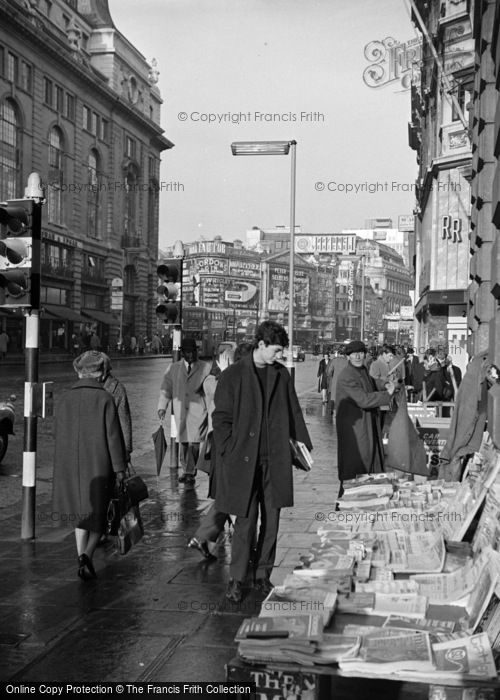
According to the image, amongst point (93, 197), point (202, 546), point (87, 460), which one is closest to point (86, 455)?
point (87, 460)

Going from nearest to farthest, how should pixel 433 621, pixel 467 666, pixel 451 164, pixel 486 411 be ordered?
pixel 467 666 → pixel 433 621 → pixel 486 411 → pixel 451 164

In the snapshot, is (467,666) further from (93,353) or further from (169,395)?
Answer: (169,395)

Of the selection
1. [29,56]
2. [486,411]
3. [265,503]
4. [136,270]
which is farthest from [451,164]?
[136,270]

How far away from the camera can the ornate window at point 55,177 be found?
54812 mm

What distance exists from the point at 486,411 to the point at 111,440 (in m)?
3.07

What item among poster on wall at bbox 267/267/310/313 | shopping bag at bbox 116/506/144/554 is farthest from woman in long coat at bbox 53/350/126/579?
poster on wall at bbox 267/267/310/313

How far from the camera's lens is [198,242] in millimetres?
168125

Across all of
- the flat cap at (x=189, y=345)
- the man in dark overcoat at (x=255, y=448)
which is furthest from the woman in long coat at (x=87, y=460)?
the flat cap at (x=189, y=345)

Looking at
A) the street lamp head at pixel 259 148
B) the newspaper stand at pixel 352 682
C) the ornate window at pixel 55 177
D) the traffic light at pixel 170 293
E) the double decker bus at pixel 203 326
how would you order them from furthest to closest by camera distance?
1. the double decker bus at pixel 203 326
2. the ornate window at pixel 55 177
3. the street lamp head at pixel 259 148
4. the traffic light at pixel 170 293
5. the newspaper stand at pixel 352 682

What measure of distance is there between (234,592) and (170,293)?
6815mm

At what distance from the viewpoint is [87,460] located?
20.6 ft

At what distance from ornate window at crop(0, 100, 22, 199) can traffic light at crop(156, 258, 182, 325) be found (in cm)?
3795

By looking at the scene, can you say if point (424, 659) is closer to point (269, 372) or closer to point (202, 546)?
point (269, 372)

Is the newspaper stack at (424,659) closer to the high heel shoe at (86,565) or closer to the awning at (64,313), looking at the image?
the high heel shoe at (86,565)
